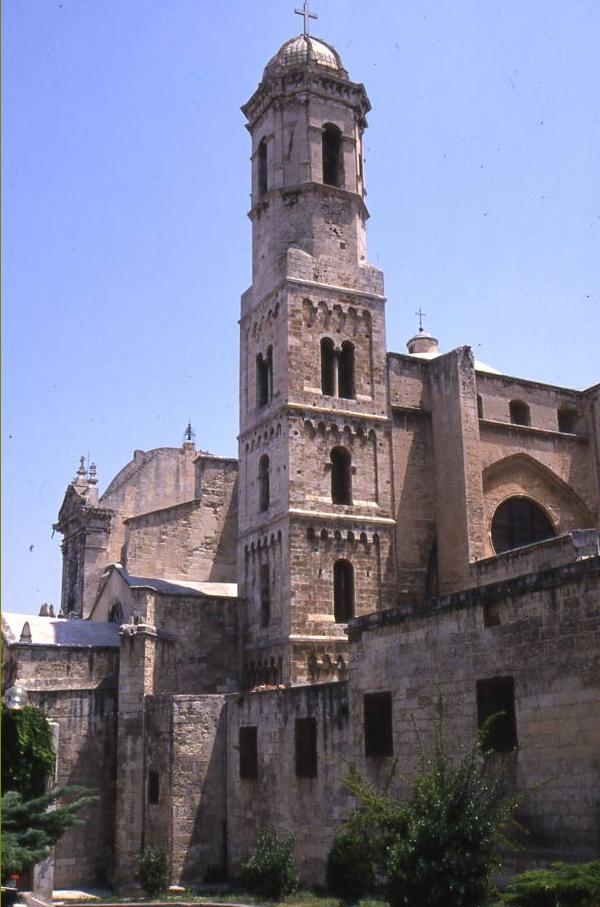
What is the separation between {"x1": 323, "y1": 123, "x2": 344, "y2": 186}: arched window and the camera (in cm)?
3300

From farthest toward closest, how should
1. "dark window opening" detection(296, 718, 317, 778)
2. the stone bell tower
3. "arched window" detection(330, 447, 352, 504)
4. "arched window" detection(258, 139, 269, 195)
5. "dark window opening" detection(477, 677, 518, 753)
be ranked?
"arched window" detection(258, 139, 269, 195), "arched window" detection(330, 447, 352, 504), the stone bell tower, "dark window opening" detection(296, 718, 317, 778), "dark window opening" detection(477, 677, 518, 753)

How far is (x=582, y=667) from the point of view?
15.1 metres

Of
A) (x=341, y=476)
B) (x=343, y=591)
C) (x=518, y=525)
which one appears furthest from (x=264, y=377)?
(x=518, y=525)

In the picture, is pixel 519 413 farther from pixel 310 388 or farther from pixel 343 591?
pixel 343 591

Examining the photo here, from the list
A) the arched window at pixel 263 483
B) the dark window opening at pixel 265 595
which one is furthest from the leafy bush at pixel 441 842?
the arched window at pixel 263 483

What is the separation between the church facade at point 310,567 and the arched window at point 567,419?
113 millimetres

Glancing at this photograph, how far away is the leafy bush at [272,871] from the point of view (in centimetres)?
2002

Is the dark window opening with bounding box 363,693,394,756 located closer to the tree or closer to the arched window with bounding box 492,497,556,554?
the tree

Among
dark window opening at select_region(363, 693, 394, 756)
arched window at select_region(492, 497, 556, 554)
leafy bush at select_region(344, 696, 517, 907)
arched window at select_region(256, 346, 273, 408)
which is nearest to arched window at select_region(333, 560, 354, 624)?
arched window at select_region(492, 497, 556, 554)

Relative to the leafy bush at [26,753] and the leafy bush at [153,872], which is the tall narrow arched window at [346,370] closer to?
the leafy bush at [153,872]

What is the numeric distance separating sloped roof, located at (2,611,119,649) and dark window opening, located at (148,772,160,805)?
4.63 meters

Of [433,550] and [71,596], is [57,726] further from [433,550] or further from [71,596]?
[71,596]

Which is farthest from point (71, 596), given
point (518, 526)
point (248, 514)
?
point (518, 526)

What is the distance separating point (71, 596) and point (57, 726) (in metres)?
16.5
